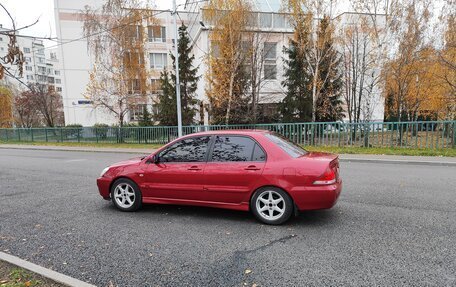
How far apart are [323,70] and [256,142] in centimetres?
1750

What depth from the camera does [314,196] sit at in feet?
14.0

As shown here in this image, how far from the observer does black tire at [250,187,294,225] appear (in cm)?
439

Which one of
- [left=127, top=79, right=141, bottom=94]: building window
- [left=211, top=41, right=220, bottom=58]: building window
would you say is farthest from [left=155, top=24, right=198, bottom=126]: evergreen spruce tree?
[left=127, top=79, right=141, bottom=94]: building window

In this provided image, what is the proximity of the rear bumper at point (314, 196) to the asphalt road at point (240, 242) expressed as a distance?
0.37 m

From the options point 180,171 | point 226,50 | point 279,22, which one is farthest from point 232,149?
point 279,22

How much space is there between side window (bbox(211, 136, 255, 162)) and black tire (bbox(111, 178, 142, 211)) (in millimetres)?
1679

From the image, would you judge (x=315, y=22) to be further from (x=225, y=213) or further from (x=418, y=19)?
(x=225, y=213)

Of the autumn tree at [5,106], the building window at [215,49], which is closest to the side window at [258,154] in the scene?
the building window at [215,49]

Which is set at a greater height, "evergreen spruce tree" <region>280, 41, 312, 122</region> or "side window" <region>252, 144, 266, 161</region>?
"evergreen spruce tree" <region>280, 41, 312, 122</region>

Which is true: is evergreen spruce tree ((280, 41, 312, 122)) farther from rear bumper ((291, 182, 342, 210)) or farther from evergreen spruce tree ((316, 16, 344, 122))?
rear bumper ((291, 182, 342, 210))

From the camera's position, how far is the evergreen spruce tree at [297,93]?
21141mm

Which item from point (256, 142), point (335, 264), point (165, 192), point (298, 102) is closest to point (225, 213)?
point (165, 192)

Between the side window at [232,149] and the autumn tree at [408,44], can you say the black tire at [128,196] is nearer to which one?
the side window at [232,149]

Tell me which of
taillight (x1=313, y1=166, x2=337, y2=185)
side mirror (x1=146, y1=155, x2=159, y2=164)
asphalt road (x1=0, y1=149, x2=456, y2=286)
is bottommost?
asphalt road (x1=0, y1=149, x2=456, y2=286)
